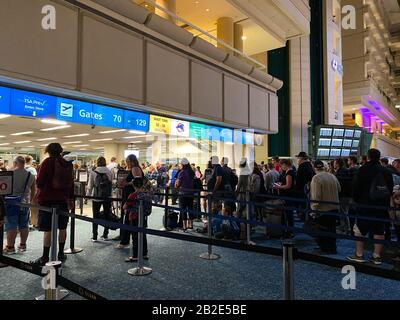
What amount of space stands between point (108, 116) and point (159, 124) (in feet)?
4.68

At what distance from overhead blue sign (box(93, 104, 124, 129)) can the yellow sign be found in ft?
2.89

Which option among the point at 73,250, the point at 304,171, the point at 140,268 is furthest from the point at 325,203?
the point at 73,250

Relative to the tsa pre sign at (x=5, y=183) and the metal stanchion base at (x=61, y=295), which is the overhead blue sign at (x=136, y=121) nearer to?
the tsa pre sign at (x=5, y=183)

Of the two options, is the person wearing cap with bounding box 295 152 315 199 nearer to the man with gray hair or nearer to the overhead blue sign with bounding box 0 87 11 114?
the man with gray hair

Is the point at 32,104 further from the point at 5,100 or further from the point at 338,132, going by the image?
the point at 338,132

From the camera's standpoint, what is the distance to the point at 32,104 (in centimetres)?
479

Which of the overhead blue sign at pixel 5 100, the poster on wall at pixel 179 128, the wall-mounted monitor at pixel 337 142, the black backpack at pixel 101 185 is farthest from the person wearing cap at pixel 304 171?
the wall-mounted monitor at pixel 337 142

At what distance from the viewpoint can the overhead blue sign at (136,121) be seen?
6345 millimetres

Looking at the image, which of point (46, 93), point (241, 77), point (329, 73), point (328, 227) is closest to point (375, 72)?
point (329, 73)

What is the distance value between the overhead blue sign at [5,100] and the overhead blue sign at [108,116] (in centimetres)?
153

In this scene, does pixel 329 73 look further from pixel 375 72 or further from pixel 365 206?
pixel 365 206

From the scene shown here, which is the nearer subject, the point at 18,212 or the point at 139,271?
the point at 139,271

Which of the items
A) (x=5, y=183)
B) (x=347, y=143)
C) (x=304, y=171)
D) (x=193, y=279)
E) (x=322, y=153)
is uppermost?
(x=347, y=143)
